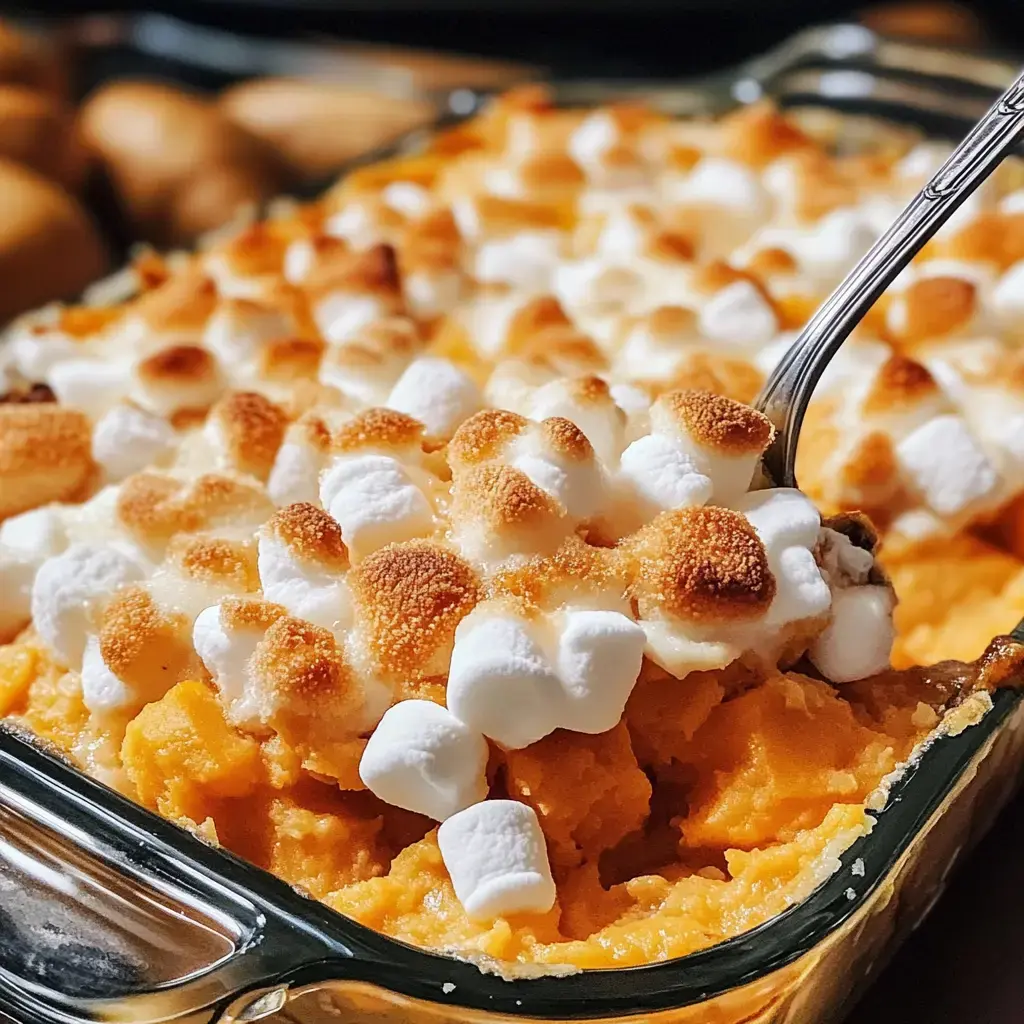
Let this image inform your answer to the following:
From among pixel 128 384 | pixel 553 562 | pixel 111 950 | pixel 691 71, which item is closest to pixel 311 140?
pixel 691 71

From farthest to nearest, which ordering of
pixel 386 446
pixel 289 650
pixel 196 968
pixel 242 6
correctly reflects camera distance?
pixel 242 6 < pixel 386 446 < pixel 289 650 < pixel 196 968

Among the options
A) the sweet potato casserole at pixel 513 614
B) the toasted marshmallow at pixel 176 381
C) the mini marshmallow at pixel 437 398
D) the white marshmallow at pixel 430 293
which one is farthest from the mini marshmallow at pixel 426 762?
the white marshmallow at pixel 430 293

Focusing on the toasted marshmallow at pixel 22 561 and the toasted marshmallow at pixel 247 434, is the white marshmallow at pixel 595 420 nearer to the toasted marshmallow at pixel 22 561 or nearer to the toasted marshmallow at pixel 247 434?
the toasted marshmallow at pixel 247 434

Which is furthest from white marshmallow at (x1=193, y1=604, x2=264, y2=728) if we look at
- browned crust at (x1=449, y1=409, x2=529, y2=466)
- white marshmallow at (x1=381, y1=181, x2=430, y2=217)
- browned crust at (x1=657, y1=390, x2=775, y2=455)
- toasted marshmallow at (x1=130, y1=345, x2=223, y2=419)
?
white marshmallow at (x1=381, y1=181, x2=430, y2=217)

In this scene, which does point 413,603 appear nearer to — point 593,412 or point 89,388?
point 593,412

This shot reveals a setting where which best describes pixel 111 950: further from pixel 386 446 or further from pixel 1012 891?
pixel 1012 891

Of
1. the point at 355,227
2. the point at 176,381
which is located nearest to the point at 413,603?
the point at 176,381

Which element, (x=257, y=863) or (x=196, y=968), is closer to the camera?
(x=196, y=968)
